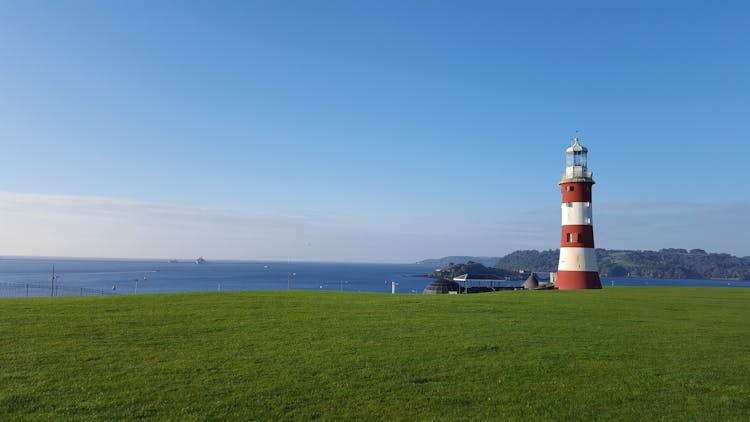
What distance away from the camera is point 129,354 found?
13.0 meters

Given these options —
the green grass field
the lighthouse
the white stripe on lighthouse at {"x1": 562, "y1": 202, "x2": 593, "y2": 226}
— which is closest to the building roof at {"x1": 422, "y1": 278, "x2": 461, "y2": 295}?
the lighthouse

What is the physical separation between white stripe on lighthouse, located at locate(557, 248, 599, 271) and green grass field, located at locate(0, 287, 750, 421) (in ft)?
65.6

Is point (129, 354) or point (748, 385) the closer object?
point (748, 385)

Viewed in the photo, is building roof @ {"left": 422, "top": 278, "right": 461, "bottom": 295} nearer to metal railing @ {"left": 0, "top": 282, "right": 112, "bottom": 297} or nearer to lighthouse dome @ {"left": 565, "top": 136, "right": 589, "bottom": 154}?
lighthouse dome @ {"left": 565, "top": 136, "right": 589, "bottom": 154}

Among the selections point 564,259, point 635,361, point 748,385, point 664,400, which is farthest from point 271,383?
point 564,259

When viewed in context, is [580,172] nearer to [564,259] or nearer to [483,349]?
[564,259]

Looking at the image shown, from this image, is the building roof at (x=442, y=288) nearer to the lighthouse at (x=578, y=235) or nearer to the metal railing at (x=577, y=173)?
the lighthouse at (x=578, y=235)

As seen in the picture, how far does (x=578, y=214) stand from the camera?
136 feet

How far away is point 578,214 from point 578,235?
1.79m

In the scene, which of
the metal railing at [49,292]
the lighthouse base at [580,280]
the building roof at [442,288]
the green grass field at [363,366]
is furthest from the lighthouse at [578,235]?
the metal railing at [49,292]

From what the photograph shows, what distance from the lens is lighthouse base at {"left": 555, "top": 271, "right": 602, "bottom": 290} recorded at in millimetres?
41281

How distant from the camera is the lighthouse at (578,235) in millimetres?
41219

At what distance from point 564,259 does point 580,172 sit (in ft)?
24.9

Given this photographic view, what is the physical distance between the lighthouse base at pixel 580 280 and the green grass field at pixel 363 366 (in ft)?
66.0
